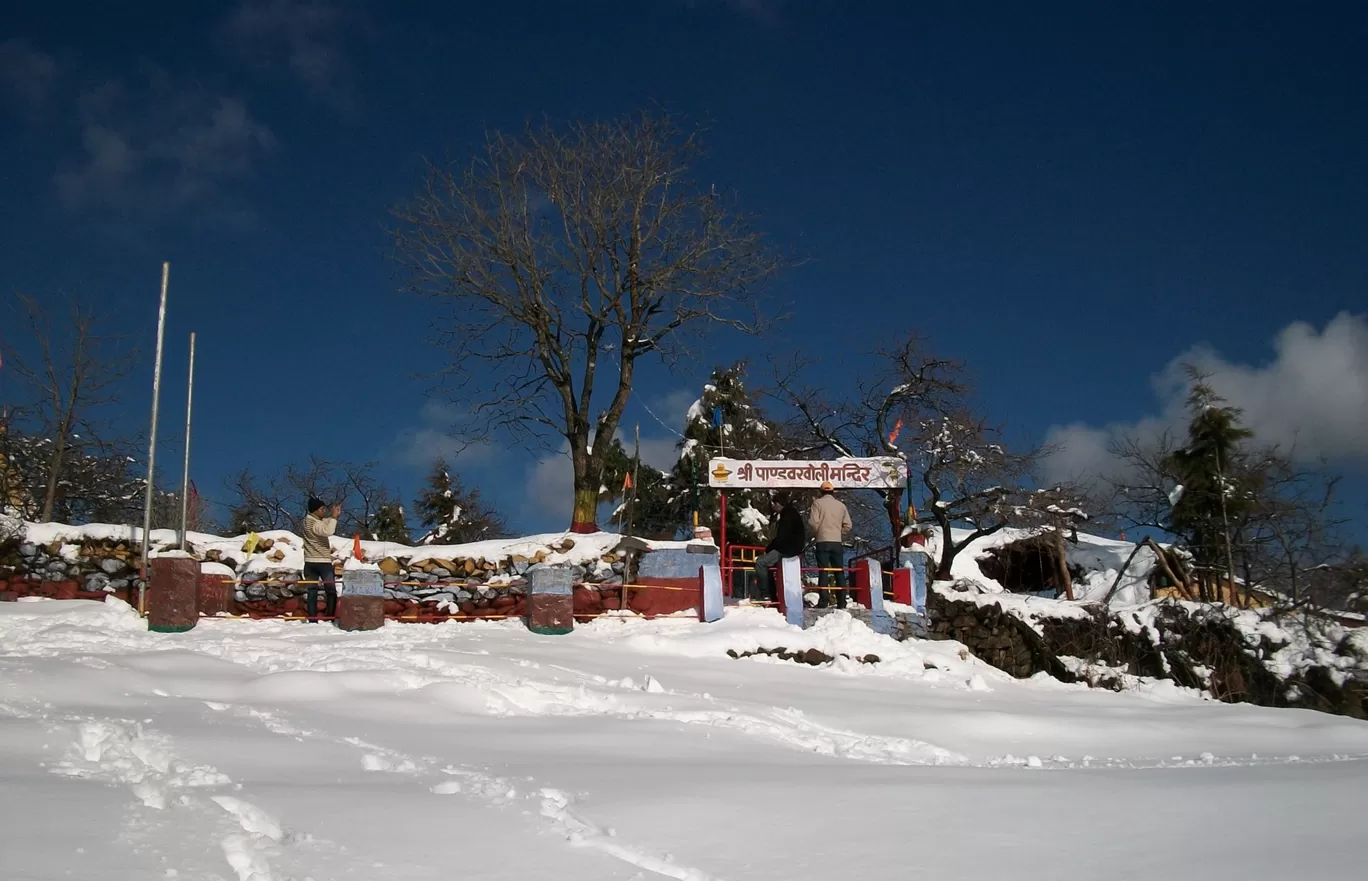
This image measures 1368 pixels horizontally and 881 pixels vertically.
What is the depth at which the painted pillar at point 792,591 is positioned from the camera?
1434 centimetres

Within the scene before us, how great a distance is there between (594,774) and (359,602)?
25.7 feet

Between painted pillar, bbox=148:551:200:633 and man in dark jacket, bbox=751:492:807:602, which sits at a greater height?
man in dark jacket, bbox=751:492:807:602

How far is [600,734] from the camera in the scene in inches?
290

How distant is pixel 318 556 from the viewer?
45.0 feet

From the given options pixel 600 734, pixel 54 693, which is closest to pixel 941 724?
pixel 600 734

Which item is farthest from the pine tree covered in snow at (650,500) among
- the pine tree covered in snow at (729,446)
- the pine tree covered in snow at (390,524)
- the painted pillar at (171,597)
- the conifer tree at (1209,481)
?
the painted pillar at (171,597)

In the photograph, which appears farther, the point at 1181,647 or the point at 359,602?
the point at 1181,647

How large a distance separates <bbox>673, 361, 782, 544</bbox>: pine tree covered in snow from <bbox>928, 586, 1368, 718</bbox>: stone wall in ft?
38.5

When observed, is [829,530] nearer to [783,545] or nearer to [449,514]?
[783,545]

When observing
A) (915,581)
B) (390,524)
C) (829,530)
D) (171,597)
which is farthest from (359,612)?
(390,524)

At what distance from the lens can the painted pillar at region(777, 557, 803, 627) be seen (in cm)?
1434

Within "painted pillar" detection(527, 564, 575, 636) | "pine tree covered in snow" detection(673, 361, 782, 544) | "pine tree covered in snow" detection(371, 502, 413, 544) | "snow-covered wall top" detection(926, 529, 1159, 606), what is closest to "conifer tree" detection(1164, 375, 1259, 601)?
"snow-covered wall top" detection(926, 529, 1159, 606)

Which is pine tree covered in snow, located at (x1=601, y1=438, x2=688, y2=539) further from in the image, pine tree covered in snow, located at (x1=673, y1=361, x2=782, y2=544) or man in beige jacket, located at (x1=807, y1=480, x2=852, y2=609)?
man in beige jacket, located at (x1=807, y1=480, x2=852, y2=609)

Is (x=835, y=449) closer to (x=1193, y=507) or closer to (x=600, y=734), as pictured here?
(x=1193, y=507)
